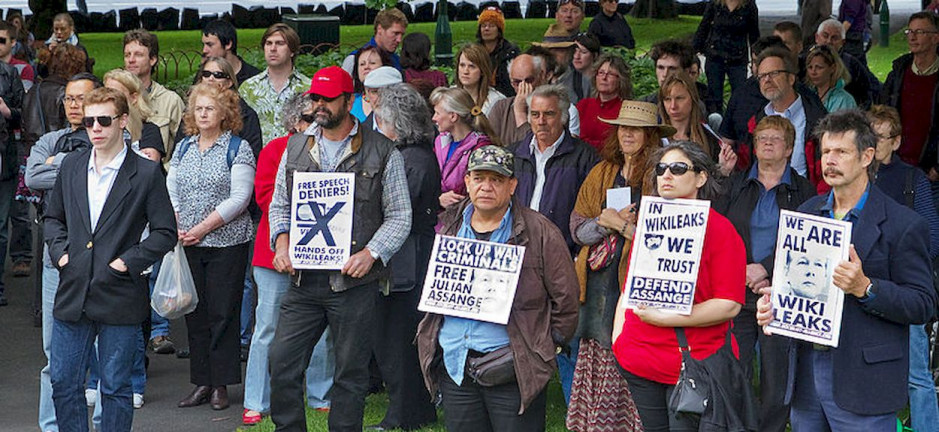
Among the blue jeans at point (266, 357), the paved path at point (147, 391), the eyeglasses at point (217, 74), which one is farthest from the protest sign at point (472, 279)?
the eyeglasses at point (217, 74)

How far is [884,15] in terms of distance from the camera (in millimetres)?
28688

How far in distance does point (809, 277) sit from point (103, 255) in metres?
3.95

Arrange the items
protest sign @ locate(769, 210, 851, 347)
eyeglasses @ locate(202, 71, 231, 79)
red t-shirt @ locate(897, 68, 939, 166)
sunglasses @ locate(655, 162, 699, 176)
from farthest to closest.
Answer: red t-shirt @ locate(897, 68, 939, 166)
eyeglasses @ locate(202, 71, 231, 79)
sunglasses @ locate(655, 162, 699, 176)
protest sign @ locate(769, 210, 851, 347)

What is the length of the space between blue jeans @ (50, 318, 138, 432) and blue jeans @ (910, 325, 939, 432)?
14.8 ft

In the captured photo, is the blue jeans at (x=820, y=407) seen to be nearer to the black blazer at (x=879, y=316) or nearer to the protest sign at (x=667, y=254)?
the black blazer at (x=879, y=316)

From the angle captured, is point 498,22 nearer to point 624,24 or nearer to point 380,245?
point 624,24

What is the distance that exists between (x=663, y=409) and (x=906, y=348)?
112 cm

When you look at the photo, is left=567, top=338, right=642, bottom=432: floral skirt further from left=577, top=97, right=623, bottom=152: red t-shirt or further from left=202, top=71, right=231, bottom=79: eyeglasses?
left=202, top=71, right=231, bottom=79: eyeglasses

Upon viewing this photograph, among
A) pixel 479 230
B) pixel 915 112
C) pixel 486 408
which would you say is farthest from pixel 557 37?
pixel 486 408

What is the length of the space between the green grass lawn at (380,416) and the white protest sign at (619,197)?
5.73ft

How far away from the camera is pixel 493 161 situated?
23.2ft

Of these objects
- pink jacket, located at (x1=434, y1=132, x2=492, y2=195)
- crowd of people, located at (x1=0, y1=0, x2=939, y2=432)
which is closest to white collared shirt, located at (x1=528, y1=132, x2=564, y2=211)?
crowd of people, located at (x1=0, y1=0, x2=939, y2=432)

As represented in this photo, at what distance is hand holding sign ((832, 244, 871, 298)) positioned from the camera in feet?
20.0

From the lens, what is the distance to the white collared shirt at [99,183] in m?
8.20
